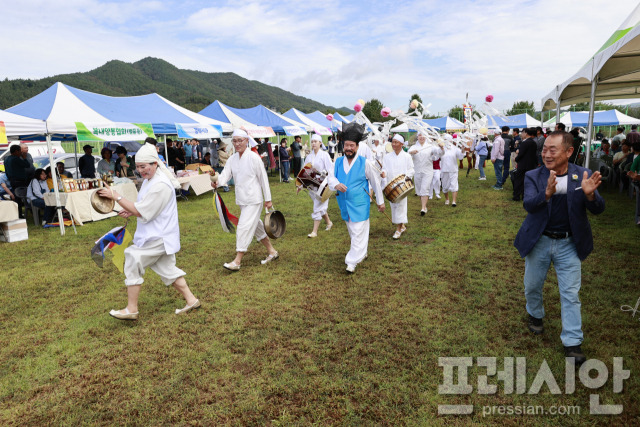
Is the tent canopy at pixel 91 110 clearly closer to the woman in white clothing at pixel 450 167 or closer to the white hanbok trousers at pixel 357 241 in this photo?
the white hanbok trousers at pixel 357 241

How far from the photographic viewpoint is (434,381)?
2.96 meters

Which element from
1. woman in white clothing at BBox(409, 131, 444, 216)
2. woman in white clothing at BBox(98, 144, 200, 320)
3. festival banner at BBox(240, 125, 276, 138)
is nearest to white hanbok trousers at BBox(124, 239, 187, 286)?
woman in white clothing at BBox(98, 144, 200, 320)

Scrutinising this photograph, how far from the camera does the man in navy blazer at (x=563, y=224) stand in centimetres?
288

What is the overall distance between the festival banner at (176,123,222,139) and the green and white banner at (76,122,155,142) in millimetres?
1408

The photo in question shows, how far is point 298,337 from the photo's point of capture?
12.1 ft

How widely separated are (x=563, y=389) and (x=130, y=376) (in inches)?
134

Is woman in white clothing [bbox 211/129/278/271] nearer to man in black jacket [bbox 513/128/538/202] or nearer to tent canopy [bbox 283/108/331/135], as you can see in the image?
man in black jacket [bbox 513/128/538/202]

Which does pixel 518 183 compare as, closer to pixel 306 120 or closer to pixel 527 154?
pixel 527 154

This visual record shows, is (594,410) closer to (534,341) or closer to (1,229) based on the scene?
(534,341)

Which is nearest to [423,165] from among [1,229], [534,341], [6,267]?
[534,341]

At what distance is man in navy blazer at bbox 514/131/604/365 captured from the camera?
9.45 ft

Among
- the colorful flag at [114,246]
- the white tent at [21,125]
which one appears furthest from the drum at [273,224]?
the white tent at [21,125]

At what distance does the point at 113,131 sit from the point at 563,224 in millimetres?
9170

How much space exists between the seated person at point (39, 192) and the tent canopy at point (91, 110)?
146 cm
